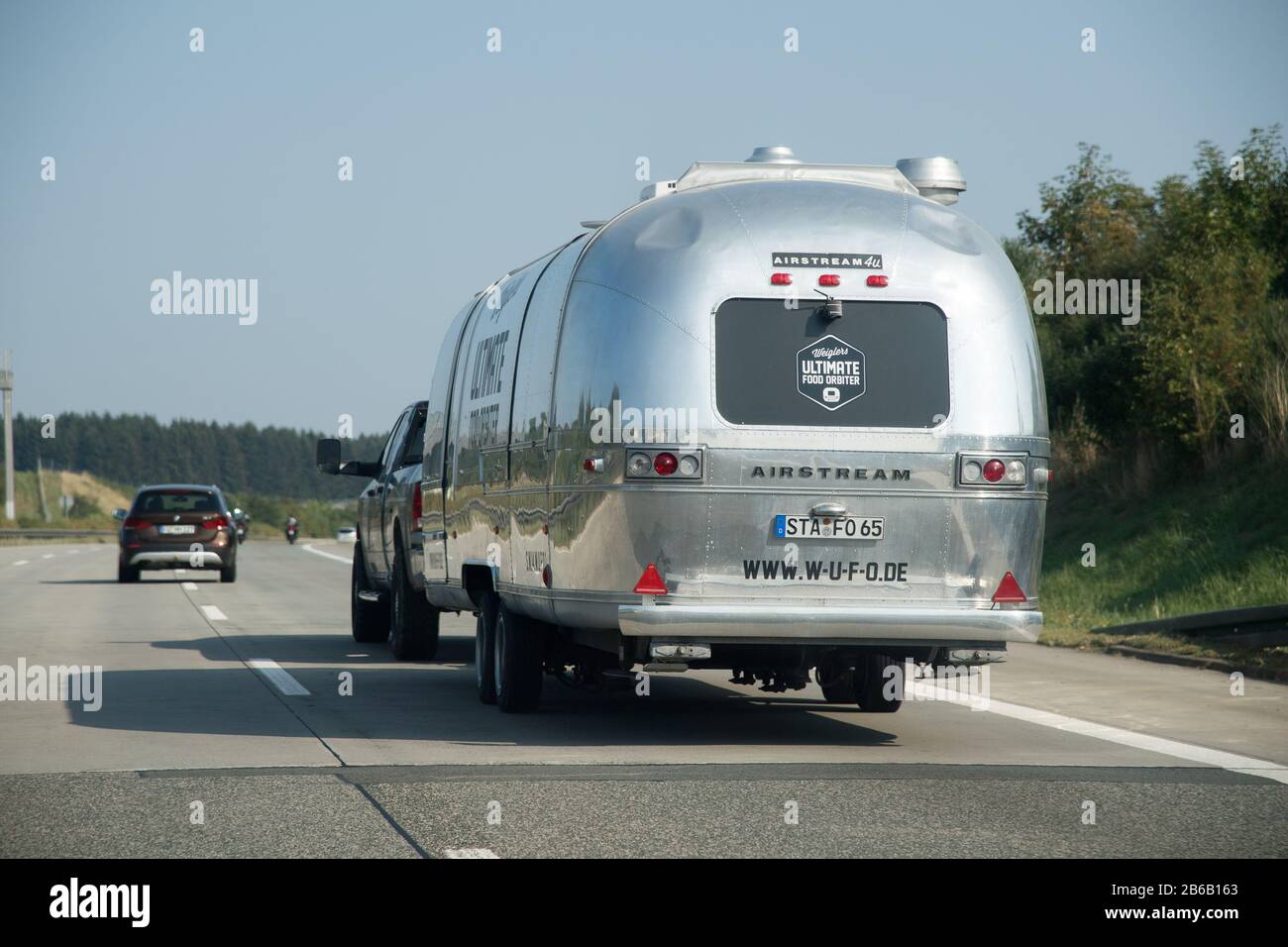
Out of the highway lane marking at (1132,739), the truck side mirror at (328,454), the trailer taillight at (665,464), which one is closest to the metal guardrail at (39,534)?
the truck side mirror at (328,454)

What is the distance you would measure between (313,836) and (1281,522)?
16.0 meters

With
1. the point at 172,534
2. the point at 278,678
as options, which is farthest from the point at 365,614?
the point at 172,534

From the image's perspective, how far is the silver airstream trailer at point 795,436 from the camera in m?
9.23

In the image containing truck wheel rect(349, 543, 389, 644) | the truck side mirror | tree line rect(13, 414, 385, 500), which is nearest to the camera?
the truck side mirror

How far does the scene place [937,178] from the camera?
1065 centimetres

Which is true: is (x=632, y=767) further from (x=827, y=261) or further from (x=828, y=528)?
(x=827, y=261)

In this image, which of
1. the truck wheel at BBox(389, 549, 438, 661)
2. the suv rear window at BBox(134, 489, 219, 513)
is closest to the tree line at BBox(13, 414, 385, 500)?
the suv rear window at BBox(134, 489, 219, 513)

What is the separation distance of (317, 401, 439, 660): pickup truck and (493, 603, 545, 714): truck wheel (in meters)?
3.23

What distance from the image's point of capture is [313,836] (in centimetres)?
A: 707

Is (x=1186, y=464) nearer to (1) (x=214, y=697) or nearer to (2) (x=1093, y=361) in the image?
(2) (x=1093, y=361)

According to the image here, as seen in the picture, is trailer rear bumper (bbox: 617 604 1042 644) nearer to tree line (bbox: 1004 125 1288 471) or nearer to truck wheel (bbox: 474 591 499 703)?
truck wheel (bbox: 474 591 499 703)

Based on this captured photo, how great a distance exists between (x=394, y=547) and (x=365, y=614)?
2.05 m

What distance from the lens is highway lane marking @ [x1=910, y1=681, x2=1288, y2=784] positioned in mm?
9188
